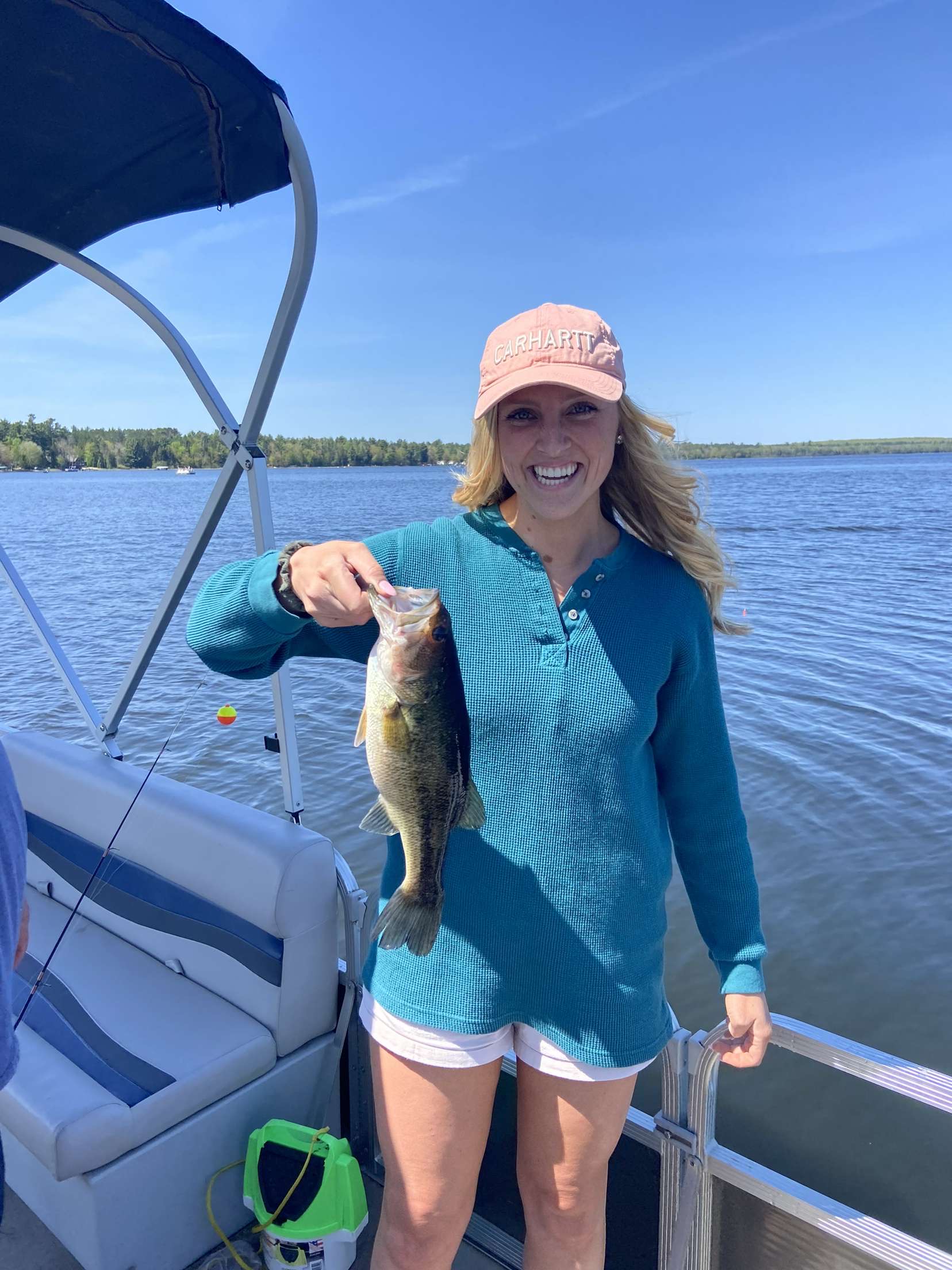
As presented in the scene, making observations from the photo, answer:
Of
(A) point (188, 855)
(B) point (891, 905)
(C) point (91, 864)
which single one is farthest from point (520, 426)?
(B) point (891, 905)

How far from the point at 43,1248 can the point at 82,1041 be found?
66cm

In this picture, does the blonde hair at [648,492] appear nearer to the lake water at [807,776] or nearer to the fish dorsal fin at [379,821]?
the lake water at [807,776]

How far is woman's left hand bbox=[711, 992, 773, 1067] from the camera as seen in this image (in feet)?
6.29

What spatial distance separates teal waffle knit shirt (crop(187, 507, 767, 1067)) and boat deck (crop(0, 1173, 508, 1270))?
4.30 feet

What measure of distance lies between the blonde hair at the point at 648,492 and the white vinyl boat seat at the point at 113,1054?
184 centimetres

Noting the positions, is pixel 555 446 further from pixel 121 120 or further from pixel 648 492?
pixel 121 120

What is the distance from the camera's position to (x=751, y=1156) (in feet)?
14.8

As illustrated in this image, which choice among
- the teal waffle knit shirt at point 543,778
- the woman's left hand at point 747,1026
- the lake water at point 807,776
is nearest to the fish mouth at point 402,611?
the teal waffle knit shirt at point 543,778

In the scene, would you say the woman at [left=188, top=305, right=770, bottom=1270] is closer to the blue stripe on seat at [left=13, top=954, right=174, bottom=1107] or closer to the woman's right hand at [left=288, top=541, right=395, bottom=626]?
the woman's right hand at [left=288, top=541, right=395, bottom=626]

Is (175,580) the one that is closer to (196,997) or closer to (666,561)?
(196,997)

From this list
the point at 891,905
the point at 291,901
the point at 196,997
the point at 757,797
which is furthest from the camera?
the point at 757,797

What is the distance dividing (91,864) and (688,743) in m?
2.60

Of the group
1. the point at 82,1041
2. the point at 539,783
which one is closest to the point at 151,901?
the point at 82,1041

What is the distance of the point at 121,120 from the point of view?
2432 mm
